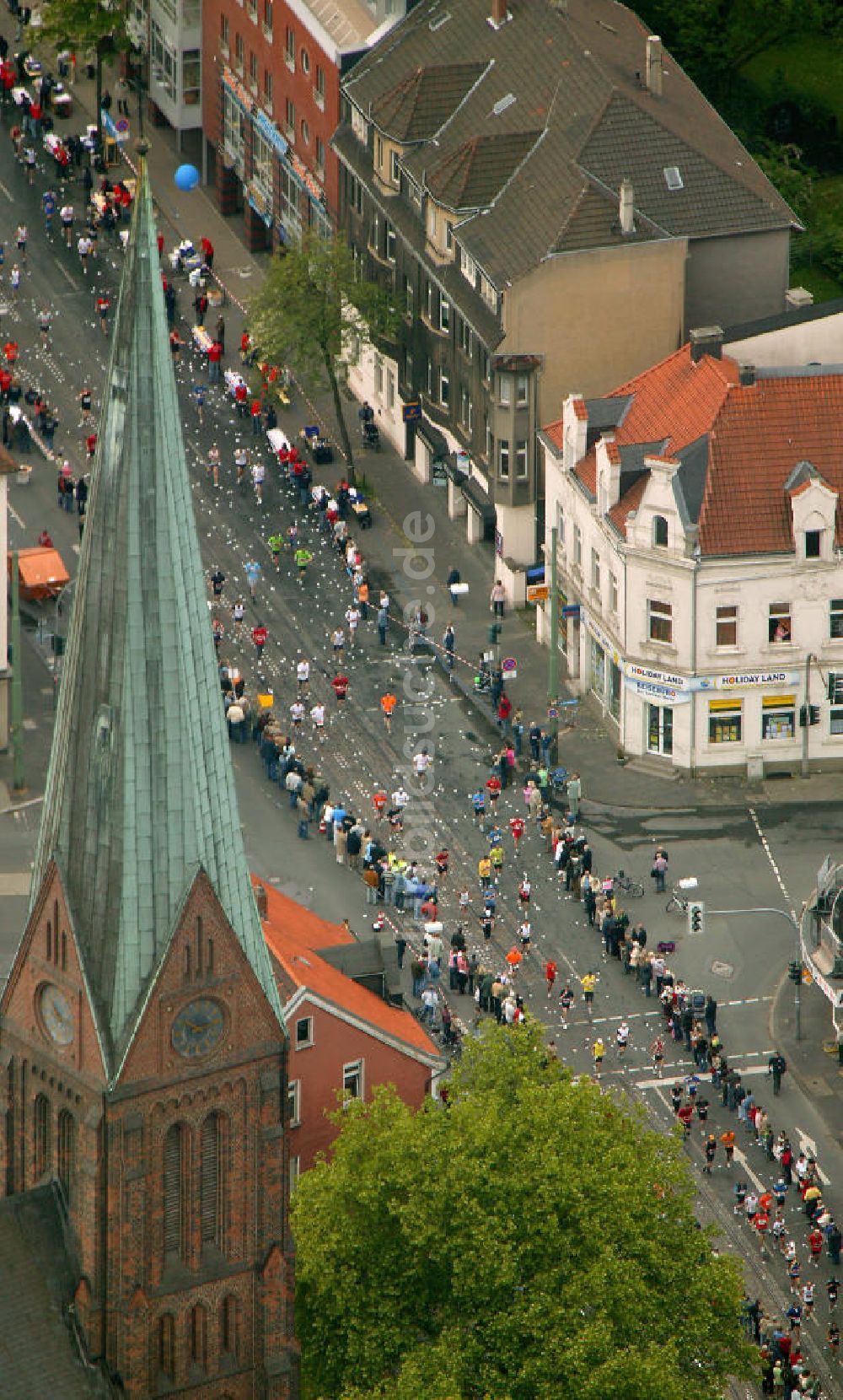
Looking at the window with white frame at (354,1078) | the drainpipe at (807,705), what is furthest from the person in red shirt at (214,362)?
the window with white frame at (354,1078)

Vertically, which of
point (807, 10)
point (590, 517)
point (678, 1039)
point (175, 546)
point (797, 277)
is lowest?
point (678, 1039)

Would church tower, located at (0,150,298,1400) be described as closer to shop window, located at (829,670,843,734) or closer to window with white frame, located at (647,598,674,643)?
window with white frame, located at (647,598,674,643)

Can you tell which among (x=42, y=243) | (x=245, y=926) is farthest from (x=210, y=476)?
(x=245, y=926)

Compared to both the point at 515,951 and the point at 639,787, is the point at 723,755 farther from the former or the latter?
the point at 515,951

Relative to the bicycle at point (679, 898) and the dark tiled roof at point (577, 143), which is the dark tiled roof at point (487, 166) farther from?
the bicycle at point (679, 898)

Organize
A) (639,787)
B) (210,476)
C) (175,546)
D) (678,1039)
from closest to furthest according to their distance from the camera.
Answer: (175,546), (678,1039), (639,787), (210,476)
